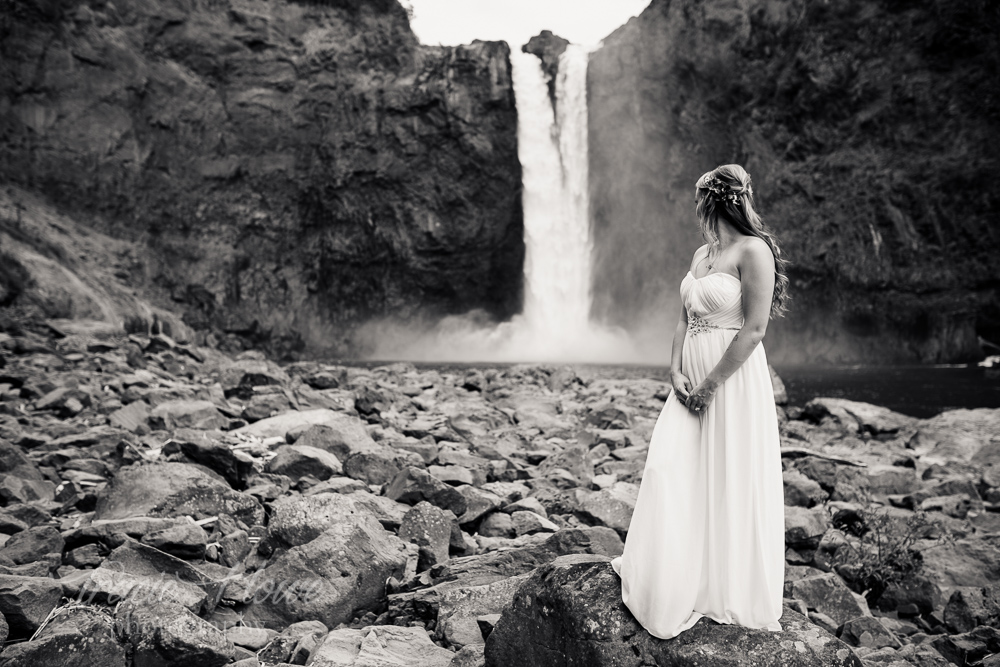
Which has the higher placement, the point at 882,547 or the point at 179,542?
the point at 179,542

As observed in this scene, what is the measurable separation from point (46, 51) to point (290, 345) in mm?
18072

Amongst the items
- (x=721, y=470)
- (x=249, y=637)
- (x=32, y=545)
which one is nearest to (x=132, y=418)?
(x=32, y=545)

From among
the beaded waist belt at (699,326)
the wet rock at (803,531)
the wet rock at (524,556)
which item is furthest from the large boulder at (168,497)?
the wet rock at (803,531)

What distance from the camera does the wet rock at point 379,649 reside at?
3.34m

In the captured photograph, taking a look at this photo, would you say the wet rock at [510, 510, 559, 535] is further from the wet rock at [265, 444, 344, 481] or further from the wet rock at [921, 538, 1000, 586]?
the wet rock at [921, 538, 1000, 586]

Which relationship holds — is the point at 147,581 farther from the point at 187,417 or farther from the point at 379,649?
the point at 187,417

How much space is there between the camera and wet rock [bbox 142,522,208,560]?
4336 mm

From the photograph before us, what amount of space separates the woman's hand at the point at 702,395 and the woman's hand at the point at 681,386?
4 cm

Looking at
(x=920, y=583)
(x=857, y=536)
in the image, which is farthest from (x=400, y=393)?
(x=920, y=583)

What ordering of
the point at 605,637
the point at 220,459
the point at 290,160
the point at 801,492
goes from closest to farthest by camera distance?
the point at 605,637 → the point at 220,459 → the point at 801,492 → the point at 290,160

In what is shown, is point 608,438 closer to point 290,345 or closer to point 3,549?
point 3,549

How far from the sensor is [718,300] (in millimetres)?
3184

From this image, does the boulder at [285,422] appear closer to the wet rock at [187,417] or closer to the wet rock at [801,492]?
the wet rock at [187,417]

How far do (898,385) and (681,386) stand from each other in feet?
76.0
